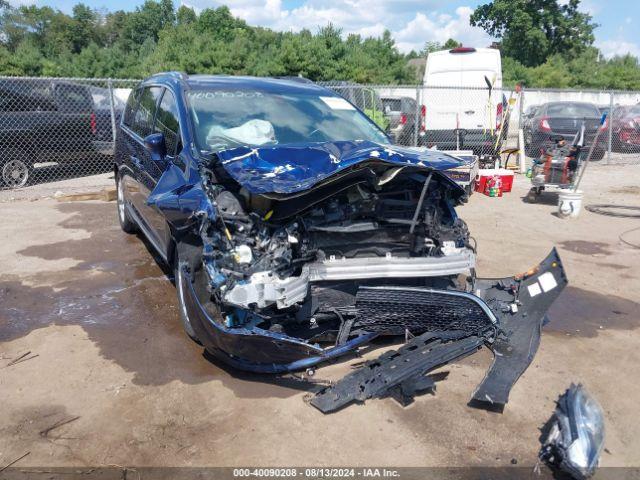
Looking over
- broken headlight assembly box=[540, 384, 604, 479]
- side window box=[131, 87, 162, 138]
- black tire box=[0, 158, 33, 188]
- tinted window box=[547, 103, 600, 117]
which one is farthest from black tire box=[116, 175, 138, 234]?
tinted window box=[547, 103, 600, 117]

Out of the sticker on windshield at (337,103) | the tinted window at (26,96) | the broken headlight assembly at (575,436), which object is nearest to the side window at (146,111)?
the sticker on windshield at (337,103)

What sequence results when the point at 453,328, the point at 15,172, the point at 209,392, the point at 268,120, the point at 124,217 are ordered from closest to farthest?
the point at 209,392
the point at 453,328
the point at 268,120
the point at 124,217
the point at 15,172

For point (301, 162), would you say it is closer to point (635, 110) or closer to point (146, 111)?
point (146, 111)

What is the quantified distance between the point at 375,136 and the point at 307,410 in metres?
2.75

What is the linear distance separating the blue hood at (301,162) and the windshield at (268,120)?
2.15 feet

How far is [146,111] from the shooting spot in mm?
5684

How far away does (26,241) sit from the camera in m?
6.98

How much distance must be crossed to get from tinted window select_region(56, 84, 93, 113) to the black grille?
30.8 ft

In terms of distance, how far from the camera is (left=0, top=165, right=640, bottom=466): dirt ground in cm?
296

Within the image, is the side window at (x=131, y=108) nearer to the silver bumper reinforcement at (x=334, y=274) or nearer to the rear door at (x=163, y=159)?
the rear door at (x=163, y=159)

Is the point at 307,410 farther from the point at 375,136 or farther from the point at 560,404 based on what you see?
the point at 375,136

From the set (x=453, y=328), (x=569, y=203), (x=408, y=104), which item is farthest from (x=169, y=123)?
(x=408, y=104)

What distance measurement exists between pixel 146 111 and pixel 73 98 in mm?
6503

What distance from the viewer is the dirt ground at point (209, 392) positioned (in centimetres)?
296
